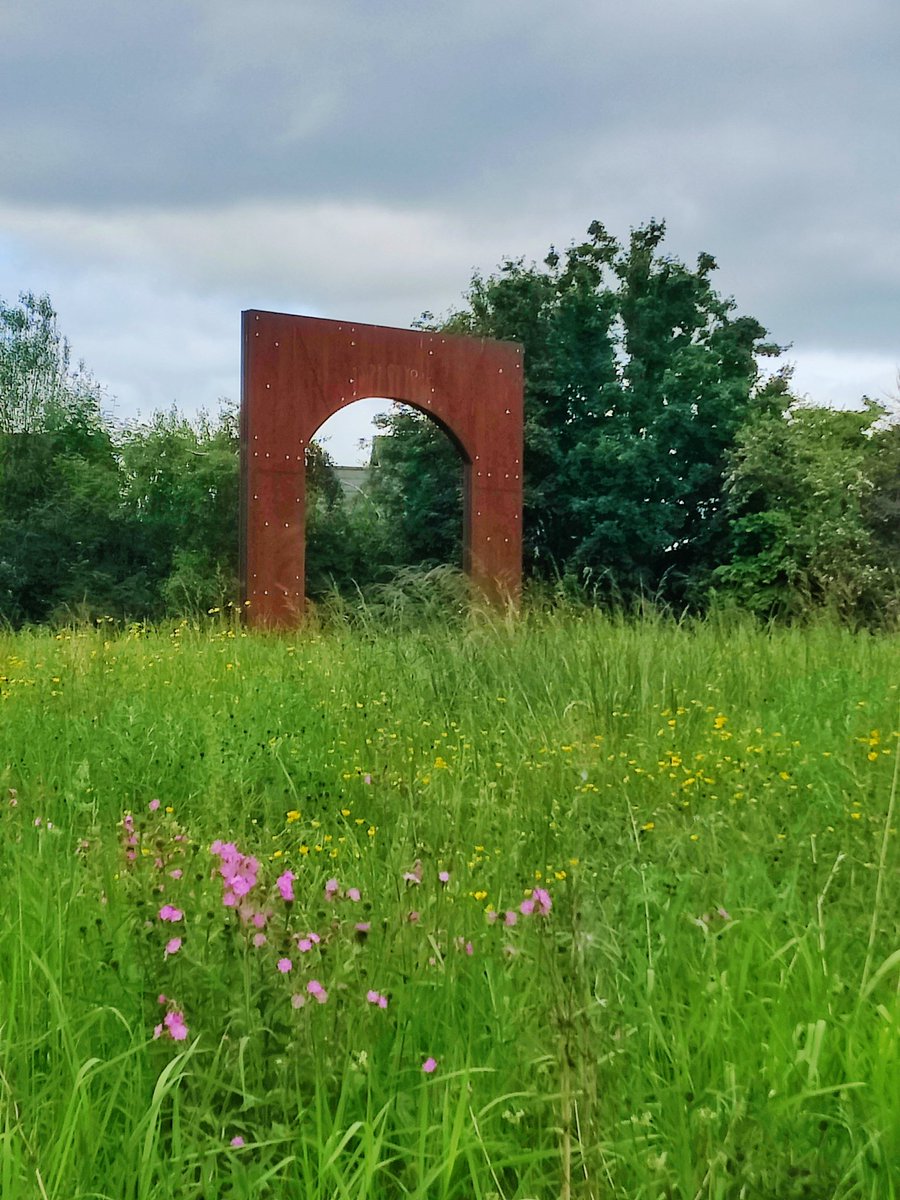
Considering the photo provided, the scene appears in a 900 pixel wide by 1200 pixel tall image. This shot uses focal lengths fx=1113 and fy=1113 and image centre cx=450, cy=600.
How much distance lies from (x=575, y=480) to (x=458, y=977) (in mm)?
18007

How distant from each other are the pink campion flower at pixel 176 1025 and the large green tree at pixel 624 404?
17.1m

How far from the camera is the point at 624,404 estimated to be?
20.1 metres

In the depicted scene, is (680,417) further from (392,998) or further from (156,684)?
(392,998)

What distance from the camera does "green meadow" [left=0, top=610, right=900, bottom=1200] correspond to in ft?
5.15

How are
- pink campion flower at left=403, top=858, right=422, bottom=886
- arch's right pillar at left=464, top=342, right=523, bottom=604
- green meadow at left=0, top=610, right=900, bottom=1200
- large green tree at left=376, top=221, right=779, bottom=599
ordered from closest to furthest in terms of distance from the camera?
green meadow at left=0, top=610, right=900, bottom=1200, pink campion flower at left=403, top=858, right=422, bottom=886, arch's right pillar at left=464, top=342, right=523, bottom=604, large green tree at left=376, top=221, right=779, bottom=599

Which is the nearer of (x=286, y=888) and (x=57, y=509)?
(x=286, y=888)

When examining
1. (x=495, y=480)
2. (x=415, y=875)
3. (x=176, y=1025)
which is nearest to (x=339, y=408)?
(x=495, y=480)

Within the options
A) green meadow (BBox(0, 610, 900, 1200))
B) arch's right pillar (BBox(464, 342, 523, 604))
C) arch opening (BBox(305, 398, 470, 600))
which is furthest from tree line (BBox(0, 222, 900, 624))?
green meadow (BBox(0, 610, 900, 1200))

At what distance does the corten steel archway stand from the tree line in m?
6.92

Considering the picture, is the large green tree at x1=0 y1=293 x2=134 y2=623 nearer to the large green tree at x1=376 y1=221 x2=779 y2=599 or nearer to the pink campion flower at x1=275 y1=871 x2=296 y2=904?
the large green tree at x1=376 y1=221 x2=779 y2=599

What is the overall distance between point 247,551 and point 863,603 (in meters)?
9.12

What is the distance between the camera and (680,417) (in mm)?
19453

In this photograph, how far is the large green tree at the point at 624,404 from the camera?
755 inches

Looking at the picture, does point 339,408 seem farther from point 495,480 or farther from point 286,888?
point 286,888
